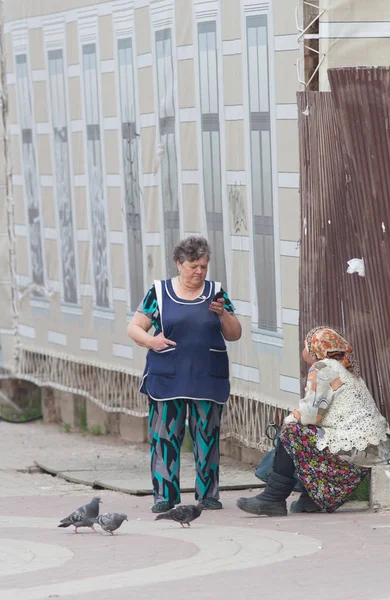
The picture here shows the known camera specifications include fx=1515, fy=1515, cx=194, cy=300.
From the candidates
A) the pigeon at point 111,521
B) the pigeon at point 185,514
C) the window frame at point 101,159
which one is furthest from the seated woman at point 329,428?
the window frame at point 101,159

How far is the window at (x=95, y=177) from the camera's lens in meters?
11.6

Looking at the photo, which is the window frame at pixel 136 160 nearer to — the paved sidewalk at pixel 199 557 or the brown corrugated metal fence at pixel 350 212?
the paved sidewalk at pixel 199 557

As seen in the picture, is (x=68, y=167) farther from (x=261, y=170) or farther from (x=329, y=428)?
(x=329, y=428)

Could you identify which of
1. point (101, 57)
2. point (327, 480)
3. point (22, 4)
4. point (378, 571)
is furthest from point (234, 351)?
point (22, 4)

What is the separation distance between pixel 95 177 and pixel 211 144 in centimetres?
213

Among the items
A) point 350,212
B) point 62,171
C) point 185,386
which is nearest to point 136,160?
point 62,171

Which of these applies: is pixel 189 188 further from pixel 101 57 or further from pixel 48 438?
pixel 48 438

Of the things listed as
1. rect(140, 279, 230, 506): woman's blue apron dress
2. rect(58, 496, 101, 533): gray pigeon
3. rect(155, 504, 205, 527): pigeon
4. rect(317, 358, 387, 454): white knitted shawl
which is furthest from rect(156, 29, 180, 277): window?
rect(58, 496, 101, 533): gray pigeon

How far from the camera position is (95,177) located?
11750 millimetres

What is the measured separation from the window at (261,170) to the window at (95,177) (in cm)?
263

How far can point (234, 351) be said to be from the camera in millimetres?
9672

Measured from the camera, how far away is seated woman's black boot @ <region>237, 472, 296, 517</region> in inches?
309

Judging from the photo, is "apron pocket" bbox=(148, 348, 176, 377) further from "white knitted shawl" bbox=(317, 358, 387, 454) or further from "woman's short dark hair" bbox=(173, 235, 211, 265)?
"white knitted shawl" bbox=(317, 358, 387, 454)

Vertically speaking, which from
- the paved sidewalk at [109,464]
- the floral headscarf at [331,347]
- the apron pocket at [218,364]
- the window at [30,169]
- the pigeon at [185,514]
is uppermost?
the window at [30,169]
